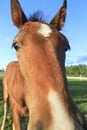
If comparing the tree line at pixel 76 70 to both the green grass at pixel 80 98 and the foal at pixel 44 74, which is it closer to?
the green grass at pixel 80 98

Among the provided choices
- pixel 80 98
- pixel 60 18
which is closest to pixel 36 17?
pixel 60 18

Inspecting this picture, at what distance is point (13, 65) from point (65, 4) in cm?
414

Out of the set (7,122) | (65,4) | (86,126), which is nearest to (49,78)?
(86,126)

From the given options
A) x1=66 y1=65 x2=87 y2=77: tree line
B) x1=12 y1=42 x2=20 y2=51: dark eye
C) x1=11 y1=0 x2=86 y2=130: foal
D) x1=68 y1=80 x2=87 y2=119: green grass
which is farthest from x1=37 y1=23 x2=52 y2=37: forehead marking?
x1=66 y1=65 x2=87 y2=77: tree line

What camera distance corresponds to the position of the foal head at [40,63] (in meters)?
3.38

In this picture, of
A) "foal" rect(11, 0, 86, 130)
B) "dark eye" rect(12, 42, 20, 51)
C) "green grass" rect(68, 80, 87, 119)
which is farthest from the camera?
"green grass" rect(68, 80, 87, 119)

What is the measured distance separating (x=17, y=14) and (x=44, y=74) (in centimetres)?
130

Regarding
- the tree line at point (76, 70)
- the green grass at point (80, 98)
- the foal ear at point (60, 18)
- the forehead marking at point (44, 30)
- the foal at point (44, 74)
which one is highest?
the foal ear at point (60, 18)

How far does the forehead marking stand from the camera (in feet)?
13.3

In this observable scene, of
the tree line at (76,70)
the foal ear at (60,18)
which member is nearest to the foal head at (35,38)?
the foal ear at (60,18)

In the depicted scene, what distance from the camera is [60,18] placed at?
4863 millimetres

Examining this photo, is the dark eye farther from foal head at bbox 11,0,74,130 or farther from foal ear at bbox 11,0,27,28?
foal ear at bbox 11,0,27,28

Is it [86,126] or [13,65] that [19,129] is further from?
[86,126]

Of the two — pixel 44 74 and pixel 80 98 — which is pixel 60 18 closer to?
pixel 44 74
